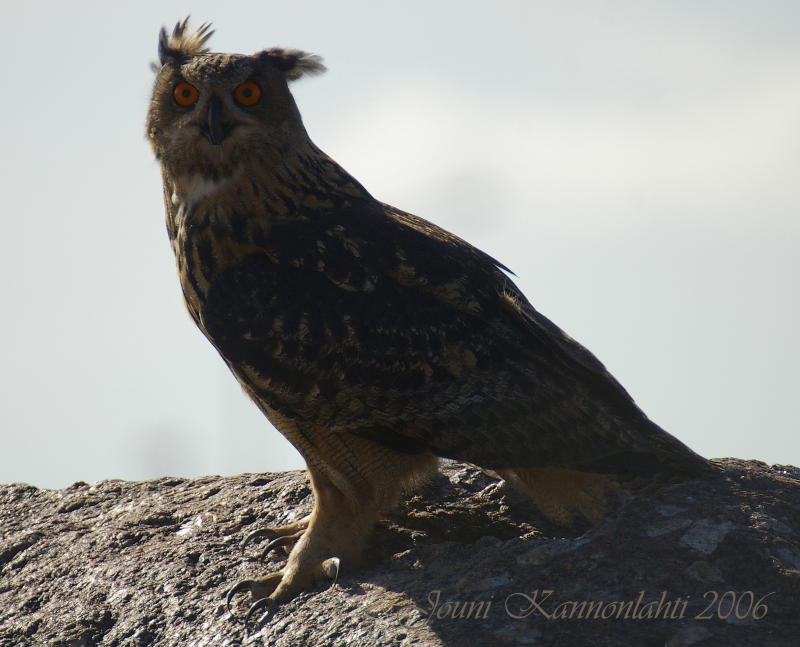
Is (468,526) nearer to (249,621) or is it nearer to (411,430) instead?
(411,430)

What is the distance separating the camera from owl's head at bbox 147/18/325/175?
178 inches

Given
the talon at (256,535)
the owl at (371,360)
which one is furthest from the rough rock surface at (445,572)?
the owl at (371,360)

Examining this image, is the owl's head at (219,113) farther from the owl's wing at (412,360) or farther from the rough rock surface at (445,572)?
the rough rock surface at (445,572)

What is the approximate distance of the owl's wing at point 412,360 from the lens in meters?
4.06

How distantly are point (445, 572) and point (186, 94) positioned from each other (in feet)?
7.52

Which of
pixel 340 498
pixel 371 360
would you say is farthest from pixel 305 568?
pixel 371 360

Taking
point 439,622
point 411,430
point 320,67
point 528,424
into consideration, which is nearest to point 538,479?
point 528,424

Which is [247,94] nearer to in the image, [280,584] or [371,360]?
[371,360]

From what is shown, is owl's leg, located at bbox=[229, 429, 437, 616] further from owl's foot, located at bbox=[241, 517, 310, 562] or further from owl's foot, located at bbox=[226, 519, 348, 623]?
owl's foot, located at bbox=[241, 517, 310, 562]

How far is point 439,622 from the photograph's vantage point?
11.5 ft

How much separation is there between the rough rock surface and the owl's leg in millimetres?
A: 88

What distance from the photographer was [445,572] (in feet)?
12.8

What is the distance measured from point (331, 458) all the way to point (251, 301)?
0.68 m

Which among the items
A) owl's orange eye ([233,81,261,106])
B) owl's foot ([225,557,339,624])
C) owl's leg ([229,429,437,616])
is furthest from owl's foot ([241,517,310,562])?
owl's orange eye ([233,81,261,106])
